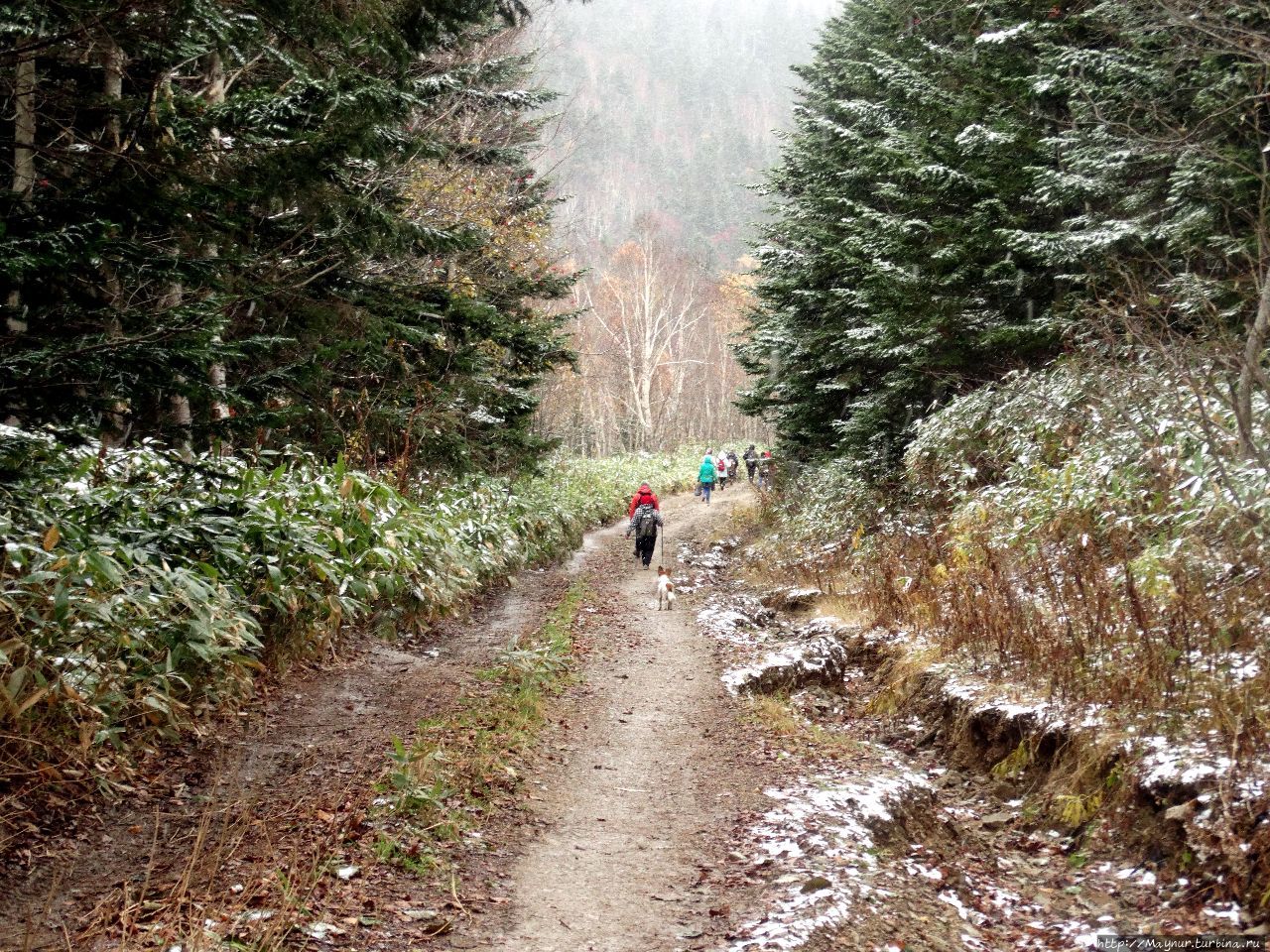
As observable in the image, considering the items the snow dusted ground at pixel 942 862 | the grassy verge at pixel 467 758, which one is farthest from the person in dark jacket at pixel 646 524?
the snow dusted ground at pixel 942 862

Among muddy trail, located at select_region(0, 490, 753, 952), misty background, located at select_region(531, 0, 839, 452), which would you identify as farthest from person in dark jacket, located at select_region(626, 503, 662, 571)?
muddy trail, located at select_region(0, 490, 753, 952)

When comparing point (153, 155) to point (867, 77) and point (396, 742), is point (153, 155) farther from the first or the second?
point (867, 77)

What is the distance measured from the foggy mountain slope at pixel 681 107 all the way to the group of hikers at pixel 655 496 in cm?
2713

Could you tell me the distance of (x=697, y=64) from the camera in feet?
374

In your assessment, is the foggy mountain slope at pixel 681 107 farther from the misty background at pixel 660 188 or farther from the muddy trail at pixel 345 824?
the muddy trail at pixel 345 824

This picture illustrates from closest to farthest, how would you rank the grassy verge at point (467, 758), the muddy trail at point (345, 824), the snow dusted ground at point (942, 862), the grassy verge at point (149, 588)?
1. the muddy trail at point (345, 824)
2. the snow dusted ground at point (942, 862)
3. the grassy verge at point (149, 588)
4. the grassy verge at point (467, 758)

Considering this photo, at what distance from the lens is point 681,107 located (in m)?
106

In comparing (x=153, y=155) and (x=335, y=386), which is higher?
(x=153, y=155)

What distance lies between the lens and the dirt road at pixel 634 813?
3887 millimetres

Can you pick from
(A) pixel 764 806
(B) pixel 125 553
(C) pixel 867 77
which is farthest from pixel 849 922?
(C) pixel 867 77

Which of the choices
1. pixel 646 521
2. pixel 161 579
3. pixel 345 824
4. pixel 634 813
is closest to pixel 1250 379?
pixel 634 813

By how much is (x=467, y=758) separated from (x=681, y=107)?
114 m

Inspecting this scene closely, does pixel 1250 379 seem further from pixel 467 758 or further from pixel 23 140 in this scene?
pixel 23 140

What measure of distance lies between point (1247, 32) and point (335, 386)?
1046 cm
